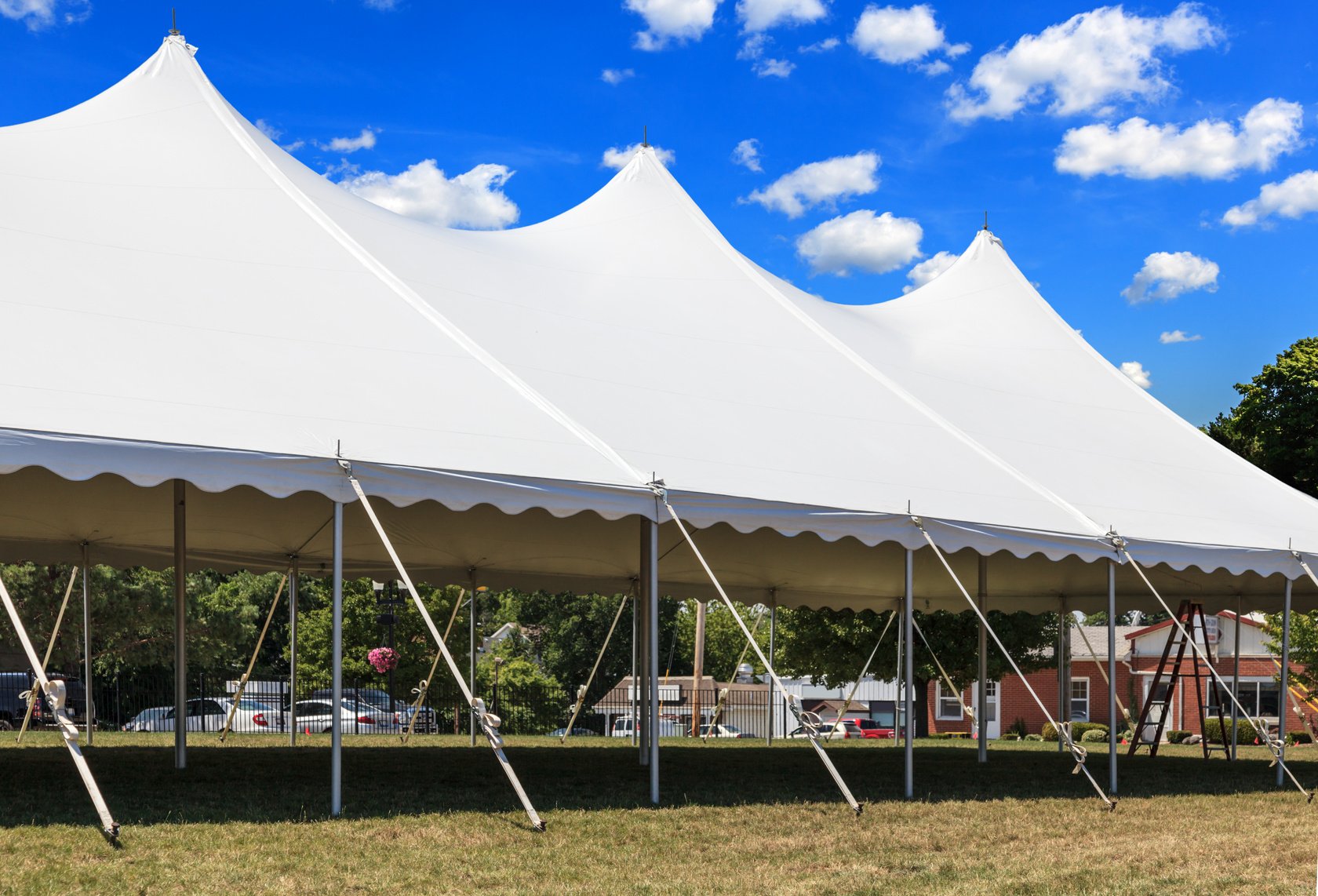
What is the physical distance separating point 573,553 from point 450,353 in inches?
252

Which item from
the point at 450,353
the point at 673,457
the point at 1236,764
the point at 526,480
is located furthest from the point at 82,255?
the point at 1236,764

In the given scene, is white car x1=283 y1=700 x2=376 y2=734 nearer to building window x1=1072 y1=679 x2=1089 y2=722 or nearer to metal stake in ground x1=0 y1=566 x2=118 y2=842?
metal stake in ground x1=0 y1=566 x2=118 y2=842

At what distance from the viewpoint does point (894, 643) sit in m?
31.7

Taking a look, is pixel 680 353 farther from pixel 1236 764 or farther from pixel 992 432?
pixel 1236 764

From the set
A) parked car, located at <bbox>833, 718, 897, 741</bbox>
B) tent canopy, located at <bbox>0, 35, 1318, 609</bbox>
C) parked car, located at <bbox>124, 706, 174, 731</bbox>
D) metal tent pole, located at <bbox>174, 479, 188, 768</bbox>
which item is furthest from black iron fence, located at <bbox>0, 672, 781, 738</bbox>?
tent canopy, located at <bbox>0, 35, 1318, 609</bbox>

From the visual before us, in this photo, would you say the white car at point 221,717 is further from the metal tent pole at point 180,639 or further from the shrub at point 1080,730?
the shrub at point 1080,730

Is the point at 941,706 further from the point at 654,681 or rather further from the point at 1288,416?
the point at 654,681

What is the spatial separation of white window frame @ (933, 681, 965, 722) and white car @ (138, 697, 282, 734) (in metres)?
25.4

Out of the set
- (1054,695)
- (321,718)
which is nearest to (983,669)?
(321,718)

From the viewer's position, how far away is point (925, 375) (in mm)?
14602

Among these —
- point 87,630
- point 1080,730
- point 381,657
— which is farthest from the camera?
point 1080,730

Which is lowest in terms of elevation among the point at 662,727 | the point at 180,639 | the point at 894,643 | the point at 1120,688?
the point at 662,727

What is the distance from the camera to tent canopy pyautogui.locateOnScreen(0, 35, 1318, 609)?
885 centimetres

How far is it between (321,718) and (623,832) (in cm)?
2099
